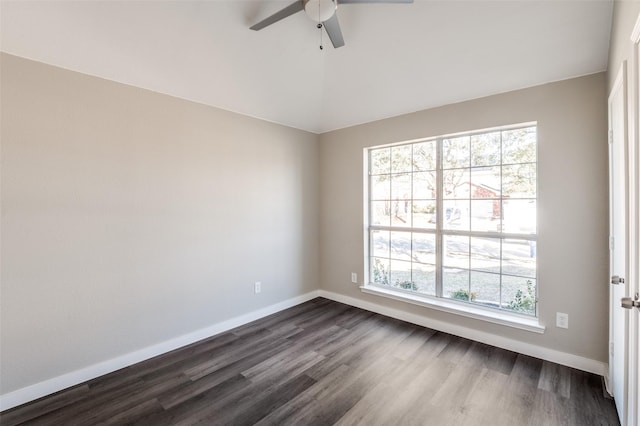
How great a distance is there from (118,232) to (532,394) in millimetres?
3399

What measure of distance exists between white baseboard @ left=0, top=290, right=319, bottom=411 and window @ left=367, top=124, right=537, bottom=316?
1835 mm

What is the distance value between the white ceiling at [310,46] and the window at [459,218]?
57 centimetres

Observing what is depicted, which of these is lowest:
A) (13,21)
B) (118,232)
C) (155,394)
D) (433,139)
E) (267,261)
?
(155,394)

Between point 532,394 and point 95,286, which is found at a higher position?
point 95,286

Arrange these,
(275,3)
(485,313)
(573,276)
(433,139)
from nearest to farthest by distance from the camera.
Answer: (275,3)
(573,276)
(485,313)
(433,139)

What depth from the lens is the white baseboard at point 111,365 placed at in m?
1.92

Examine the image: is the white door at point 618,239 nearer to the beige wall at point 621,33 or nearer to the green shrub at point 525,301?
the beige wall at point 621,33

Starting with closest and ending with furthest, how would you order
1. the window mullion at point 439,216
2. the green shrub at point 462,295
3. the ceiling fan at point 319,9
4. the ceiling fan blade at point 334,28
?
the ceiling fan at point 319,9
the ceiling fan blade at point 334,28
the green shrub at point 462,295
the window mullion at point 439,216

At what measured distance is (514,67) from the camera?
235 cm

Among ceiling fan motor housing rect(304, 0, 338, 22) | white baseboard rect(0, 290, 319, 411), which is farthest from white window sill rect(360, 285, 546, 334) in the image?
ceiling fan motor housing rect(304, 0, 338, 22)

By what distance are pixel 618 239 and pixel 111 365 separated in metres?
3.78

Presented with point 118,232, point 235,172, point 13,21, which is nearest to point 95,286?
point 118,232

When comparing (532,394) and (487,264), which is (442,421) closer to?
(532,394)

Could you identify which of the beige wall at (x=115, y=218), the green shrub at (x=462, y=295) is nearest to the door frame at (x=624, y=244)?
the green shrub at (x=462, y=295)
